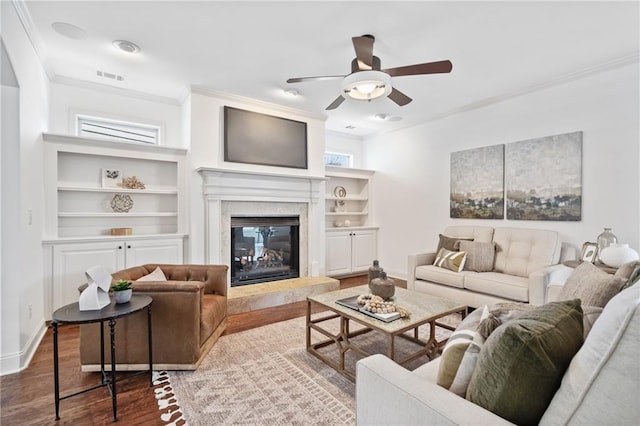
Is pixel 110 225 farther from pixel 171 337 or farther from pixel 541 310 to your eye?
pixel 541 310

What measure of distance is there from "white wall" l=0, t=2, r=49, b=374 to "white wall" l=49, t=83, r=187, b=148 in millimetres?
778

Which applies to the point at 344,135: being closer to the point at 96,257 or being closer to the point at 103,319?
the point at 96,257

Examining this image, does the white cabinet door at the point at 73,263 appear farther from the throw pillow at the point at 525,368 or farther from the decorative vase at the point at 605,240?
the decorative vase at the point at 605,240

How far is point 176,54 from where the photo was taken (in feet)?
10.2

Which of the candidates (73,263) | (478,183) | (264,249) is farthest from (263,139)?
(478,183)

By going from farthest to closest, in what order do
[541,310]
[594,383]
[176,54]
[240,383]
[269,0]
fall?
[176,54]
[269,0]
[240,383]
[541,310]
[594,383]

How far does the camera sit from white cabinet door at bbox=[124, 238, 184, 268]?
3.68 meters

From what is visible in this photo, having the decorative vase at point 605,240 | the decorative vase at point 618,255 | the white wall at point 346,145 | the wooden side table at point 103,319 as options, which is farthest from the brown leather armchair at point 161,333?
the white wall at point 346,145

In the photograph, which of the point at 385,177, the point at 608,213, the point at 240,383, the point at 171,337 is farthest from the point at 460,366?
the point at 385,177

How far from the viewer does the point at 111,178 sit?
12.7 ft

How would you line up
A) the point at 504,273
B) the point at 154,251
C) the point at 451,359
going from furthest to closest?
1. the point at 154,251
2. the point at 504,273
3. the point at 451,359

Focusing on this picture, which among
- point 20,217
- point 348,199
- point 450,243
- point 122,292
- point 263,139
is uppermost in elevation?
point 263,139

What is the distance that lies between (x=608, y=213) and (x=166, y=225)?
516 cm

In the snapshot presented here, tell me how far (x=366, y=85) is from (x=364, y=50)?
26 centimetres
